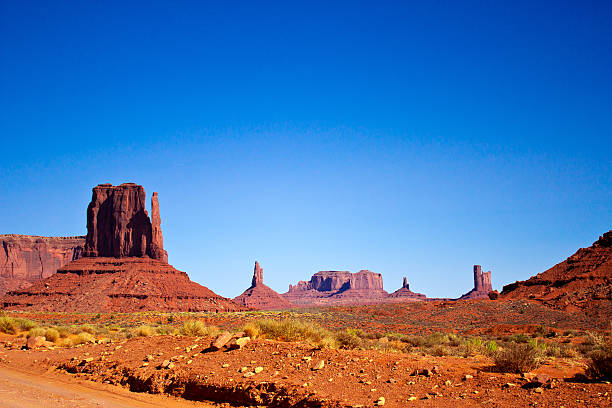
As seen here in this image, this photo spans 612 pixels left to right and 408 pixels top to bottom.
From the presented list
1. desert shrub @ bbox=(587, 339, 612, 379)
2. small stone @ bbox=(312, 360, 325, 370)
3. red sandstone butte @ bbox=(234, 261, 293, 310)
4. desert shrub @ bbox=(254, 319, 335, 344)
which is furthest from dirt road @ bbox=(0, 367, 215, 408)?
red sandstone butte @ bbox=(234, 261, 293, 310)

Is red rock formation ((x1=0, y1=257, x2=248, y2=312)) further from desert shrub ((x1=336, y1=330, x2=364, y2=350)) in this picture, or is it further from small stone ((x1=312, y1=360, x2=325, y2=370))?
small stone ((x1=312, y1=360, x2=325, y2=370))

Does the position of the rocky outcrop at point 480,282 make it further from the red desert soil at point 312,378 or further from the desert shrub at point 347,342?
the red desert soil at point 312,378

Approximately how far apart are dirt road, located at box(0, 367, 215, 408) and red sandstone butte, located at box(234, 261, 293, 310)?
143 m

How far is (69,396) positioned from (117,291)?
75575 mm

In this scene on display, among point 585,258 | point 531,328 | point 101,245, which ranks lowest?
point 531,328

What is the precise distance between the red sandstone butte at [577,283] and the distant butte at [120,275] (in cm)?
5293

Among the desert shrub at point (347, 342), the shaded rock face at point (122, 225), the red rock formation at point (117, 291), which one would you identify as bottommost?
the desert shrub at point (347, 342)

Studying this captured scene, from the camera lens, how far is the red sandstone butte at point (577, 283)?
51844 mm

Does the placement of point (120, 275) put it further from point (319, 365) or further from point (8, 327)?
point (319, 365)

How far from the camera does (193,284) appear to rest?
3740 inches

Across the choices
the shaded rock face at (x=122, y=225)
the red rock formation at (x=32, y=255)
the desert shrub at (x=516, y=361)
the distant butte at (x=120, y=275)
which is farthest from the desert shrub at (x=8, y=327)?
the red rock formation at (x=32, y=255)

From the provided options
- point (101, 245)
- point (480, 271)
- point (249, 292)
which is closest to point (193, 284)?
point (101, 245)

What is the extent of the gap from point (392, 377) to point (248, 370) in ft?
10.9

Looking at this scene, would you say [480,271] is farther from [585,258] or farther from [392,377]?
[392,377]
